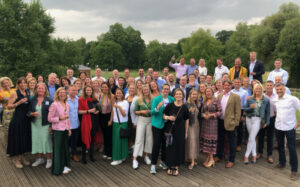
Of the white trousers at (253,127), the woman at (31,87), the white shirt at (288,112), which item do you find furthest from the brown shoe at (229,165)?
the woman at (31,87)

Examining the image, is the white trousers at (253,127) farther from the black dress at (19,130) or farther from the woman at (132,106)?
the black dress at (19,130)

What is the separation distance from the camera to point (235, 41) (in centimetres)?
4825

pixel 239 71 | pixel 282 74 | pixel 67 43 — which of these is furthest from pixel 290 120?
pixel 67 43

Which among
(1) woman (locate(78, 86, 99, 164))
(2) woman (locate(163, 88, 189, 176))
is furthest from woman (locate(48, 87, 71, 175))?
(2) woman (locate(163, 88, 189, 176))

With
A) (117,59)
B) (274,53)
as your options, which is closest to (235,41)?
(274,53)

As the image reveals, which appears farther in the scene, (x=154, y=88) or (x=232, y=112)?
(x=154, y=88)

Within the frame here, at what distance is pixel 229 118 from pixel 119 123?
9.18 feet

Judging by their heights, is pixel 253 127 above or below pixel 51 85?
below

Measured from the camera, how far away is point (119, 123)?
568cm

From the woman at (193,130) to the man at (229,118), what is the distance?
2.19 ft

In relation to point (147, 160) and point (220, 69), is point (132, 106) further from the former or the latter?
point (220, 69)

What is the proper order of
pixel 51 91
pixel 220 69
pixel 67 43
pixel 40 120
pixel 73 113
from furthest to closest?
1. pixel 67 43
2. pixel 220 69
3. pixel 51 91
4. pixel 73 113
5. pixel 40 120

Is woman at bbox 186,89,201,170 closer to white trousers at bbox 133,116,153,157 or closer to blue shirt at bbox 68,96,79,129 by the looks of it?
white trousers at bbox 133,116,153,157

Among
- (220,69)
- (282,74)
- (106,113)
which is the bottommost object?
(106,113)
